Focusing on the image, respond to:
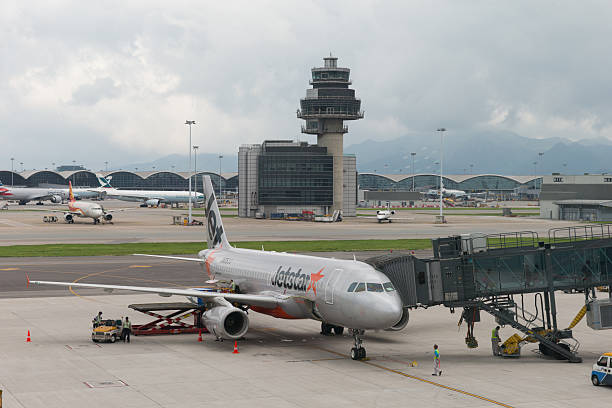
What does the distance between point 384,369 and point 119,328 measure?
15248 mm

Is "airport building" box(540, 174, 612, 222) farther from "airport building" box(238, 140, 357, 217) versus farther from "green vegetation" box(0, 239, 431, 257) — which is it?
"green vegetation" box(0, 239, 431, 257)

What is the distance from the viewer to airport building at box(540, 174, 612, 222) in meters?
171

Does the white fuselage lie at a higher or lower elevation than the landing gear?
higher

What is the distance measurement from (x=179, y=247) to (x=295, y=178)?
89.3m

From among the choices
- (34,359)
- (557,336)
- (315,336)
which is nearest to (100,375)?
(34,359)

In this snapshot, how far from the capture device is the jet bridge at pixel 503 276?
35.3 m

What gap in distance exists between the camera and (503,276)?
36.6m

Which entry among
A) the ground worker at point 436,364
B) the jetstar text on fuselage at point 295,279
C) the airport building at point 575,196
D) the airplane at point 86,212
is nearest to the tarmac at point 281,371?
the ground worker at point 436,364

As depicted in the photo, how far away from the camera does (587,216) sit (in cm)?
17188

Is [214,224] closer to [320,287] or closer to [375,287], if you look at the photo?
[320,287]

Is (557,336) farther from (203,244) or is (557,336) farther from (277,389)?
(203,244)

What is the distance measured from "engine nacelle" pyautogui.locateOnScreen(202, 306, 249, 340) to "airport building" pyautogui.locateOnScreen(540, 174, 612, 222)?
5761 inches

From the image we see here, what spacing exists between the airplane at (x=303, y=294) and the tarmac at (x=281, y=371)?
58.0 inches

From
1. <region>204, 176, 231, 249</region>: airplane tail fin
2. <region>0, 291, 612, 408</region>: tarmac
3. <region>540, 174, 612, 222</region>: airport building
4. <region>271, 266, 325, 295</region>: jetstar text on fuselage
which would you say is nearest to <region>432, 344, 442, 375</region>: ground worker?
<region>0, 291, 612, 408</region>: tarmac
